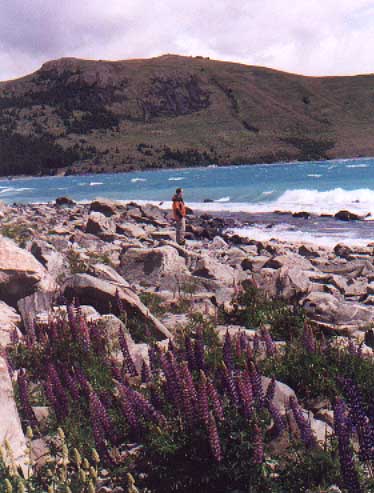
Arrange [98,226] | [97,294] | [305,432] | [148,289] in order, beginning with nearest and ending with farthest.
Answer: [305,432]
[97,294]
[148,289]
[98,226]

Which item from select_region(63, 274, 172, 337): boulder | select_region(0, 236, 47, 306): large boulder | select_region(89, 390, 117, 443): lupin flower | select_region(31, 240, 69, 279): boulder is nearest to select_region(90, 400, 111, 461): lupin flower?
select_region(89, 390, 117, 443): lupin flower

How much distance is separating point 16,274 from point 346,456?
445 centimetres

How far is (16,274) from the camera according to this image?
20.5ft

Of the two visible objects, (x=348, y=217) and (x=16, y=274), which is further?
(x=348, y=217)

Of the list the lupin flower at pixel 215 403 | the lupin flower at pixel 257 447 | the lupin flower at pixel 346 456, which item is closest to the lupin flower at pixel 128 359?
the lupin flower at pixel 215 403

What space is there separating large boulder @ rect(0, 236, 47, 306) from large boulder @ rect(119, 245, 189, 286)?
2724mm

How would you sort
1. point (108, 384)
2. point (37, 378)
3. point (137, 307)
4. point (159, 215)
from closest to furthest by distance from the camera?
point (108, 384) < point (37, 378) < point (137, 307) < point (159, 215)

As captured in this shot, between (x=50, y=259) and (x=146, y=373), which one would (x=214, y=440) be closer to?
(x=146, y=373)

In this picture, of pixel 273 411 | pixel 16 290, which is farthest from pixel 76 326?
pixel 273 411

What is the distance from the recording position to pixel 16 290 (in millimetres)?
6379

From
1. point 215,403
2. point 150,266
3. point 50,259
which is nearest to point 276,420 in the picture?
point 215,403

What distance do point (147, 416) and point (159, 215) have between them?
26.4 m

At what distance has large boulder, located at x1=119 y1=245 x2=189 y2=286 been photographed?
9.11 m

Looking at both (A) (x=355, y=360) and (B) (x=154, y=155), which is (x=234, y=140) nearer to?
(B) (x=154, y=155)
